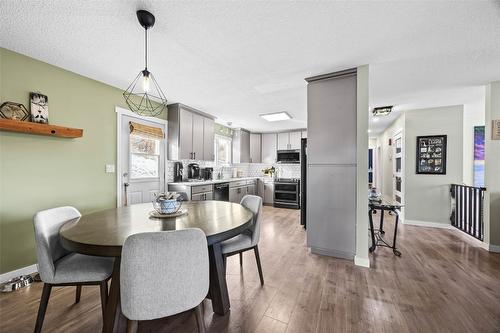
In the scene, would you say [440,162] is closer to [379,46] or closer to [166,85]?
[379,46]

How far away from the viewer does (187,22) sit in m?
1.75

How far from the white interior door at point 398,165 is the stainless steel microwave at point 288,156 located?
2.42 meters

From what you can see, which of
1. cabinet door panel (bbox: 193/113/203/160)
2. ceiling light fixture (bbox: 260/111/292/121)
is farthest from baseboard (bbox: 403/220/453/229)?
cabinet door panel (bbox: 193/113/203/160)

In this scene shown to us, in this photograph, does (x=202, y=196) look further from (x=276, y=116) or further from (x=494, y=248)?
(x=494, y=248)

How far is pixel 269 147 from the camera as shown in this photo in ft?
22.2

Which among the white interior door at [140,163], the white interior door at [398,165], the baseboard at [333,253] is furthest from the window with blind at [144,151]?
the white interior door at [398,165]

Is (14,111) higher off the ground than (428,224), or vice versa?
(14,111)

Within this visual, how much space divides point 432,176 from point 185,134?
197 inches

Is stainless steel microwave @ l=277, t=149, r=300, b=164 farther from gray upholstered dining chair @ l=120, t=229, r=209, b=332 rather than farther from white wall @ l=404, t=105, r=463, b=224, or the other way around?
gray upholstered dining chair @ l=120, t=229, r=209, b=332

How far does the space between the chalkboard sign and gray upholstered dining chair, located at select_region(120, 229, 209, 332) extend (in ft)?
16.1

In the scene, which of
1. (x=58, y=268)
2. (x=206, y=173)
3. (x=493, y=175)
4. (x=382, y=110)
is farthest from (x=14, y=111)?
(x=493, y=175)

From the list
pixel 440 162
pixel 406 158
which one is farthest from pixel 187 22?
pixel 440 162

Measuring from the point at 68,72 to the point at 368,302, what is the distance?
165 inches

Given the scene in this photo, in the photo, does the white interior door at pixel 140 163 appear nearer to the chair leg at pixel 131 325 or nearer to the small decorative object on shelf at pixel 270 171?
the chair leg at pixel 131 325
